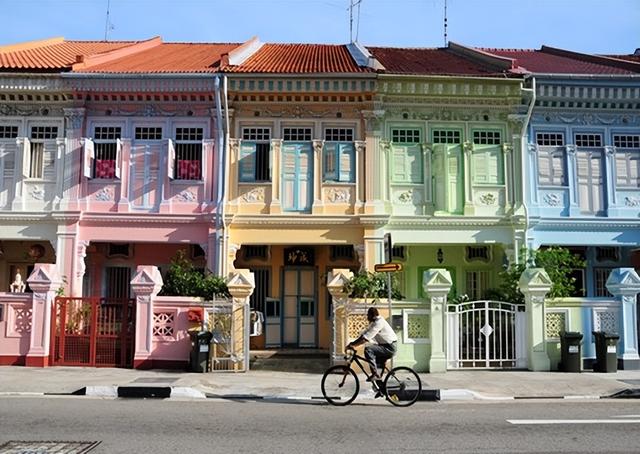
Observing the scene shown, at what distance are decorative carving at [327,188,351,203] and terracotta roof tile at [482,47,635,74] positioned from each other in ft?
20.8

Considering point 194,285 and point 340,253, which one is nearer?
point 194,285

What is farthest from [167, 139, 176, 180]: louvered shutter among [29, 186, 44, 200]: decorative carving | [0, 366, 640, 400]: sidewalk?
[0, 366, 640, 400]: sidewalk

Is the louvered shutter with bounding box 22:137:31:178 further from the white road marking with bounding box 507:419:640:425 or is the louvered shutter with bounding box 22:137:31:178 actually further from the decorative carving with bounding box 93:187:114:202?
the white road marking with bounding box 507:419:640:425

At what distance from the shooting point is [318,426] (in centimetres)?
826

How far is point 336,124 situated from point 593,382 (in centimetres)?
887

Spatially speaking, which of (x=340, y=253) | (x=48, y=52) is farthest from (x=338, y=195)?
(x=48, y=52)

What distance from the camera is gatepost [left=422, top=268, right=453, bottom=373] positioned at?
13672 millimetres

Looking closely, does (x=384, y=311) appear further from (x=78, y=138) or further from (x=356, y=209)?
(x=78, y=138)

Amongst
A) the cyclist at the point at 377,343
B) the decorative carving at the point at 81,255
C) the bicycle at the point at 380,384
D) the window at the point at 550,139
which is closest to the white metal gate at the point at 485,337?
the bicycle at the point at 380,384

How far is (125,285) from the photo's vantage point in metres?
18.5

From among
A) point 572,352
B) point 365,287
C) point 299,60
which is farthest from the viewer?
point 299,60

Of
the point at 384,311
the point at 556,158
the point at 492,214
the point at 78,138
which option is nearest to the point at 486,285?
the point at 492,214

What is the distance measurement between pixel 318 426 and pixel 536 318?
7.63 meters

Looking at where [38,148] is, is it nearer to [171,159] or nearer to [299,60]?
[171,159]
